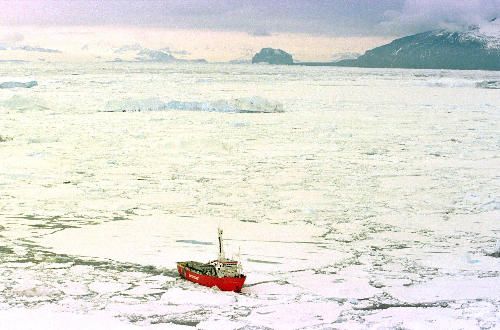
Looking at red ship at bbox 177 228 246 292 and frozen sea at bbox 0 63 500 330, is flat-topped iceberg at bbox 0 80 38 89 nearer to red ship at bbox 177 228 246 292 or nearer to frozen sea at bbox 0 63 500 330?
frozen sea at bbox 0 63 500 330

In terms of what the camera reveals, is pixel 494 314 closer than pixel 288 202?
Yes

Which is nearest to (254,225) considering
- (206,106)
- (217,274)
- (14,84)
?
(217,274)

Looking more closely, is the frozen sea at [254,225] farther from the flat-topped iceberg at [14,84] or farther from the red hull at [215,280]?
the flat-topped iceberg at [14,84]

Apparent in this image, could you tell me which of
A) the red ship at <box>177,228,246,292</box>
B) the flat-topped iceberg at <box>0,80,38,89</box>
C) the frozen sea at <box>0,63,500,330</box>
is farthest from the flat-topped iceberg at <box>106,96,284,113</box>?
the red ship at <box>177,228,246,292</box>

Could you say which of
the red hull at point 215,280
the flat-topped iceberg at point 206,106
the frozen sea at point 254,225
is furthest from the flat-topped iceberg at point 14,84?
the red hull at point 215,280

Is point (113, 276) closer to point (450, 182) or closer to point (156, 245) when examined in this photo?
point (156, 245)

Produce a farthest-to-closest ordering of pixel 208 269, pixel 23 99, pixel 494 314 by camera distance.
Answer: pixel 23 99 → pixel 208 269 → pixel 494 314

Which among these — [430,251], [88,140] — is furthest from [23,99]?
[430,251]
